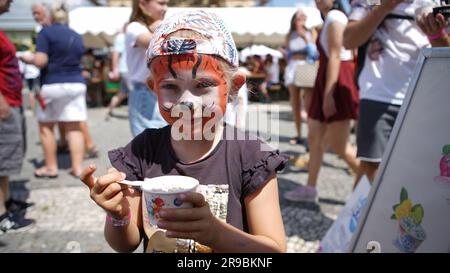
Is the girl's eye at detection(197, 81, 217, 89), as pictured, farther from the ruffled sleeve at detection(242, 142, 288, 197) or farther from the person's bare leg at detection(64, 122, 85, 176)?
the person's bare leg at detection(64, 122, 85, 176)

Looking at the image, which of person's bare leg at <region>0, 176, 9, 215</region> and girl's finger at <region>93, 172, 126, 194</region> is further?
person's bare leg at <region>0, 176, 9, 215</region>

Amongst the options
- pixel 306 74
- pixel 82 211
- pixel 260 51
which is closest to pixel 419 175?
pixel 260 51

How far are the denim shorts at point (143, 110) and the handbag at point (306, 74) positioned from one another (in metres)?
2.73

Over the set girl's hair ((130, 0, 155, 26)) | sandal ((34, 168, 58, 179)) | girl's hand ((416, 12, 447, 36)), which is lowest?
sandal ((34, 168, 58, 179))

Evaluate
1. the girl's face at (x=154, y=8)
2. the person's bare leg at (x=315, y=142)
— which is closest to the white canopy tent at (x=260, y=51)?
the girl's face at (x=154, y=8)

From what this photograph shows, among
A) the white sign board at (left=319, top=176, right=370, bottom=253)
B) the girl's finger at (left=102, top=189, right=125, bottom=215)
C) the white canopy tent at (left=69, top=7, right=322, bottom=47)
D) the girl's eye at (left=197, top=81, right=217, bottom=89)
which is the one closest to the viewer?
the girl's finger at (left=102, top=189, right=125, bottom=215)

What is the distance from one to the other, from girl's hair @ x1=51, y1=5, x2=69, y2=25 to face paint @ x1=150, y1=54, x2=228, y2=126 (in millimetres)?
3183

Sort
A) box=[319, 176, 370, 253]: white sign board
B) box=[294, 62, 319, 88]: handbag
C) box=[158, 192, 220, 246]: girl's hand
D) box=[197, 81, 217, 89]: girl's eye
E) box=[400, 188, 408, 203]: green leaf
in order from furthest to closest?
box=[294, 62, 319, 88]: handbag → box=[319, 176, 370, 253]: white sign board → box=[400, 188, 408, 203]: green leaf → box=[197, 81, 217, 89]: girl's eye → box=[158, 192, 220, 246]: girl's hand

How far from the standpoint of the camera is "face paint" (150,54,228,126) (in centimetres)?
113

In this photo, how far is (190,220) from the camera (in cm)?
97

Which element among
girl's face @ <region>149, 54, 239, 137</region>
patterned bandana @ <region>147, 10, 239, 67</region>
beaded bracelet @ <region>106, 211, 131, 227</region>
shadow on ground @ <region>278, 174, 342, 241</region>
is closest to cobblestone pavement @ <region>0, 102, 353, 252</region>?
shadow on ground @ <region>278, 174, 342, 241</region>

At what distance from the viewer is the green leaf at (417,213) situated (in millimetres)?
1349

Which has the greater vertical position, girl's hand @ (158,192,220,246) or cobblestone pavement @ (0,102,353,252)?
girl's hand @ (158,192,220,246)
